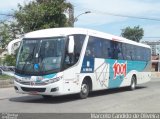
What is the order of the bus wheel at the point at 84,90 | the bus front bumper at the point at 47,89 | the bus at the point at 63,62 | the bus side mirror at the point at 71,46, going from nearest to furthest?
the bus front bumper at the point at 47,89 → the bus at the point at 63,62 → the bus side mirror at the point at 71,46 → the bus wheel at the point at 84,90

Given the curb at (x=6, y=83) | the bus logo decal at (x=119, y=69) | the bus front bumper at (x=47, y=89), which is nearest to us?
the bus front bumper at (x=47, y=89)

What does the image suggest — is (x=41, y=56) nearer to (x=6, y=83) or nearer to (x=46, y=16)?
(x=6, y=83)

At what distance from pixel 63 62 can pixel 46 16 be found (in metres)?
17.8

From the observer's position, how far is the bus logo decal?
22.0 meters

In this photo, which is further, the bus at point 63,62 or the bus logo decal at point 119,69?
the bus logo decal at point 119,69

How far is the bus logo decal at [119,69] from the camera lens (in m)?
22.0

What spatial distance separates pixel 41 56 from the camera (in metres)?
16.6

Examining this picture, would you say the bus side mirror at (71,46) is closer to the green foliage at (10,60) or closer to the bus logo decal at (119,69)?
the bus logo decal at (119,69)

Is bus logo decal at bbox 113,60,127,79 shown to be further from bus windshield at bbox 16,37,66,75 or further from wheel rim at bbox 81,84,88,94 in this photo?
bus windshield at bbox 16,37,66,75

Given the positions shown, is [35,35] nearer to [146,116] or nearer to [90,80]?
[90,80]

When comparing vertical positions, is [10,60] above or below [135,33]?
below

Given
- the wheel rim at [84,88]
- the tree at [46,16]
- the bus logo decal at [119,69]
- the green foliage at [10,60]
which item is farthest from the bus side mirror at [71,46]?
the green foliage at [10,60]

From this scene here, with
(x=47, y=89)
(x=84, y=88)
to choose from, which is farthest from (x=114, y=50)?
(x=47, y=89)

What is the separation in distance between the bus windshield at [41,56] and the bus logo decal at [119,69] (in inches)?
233
